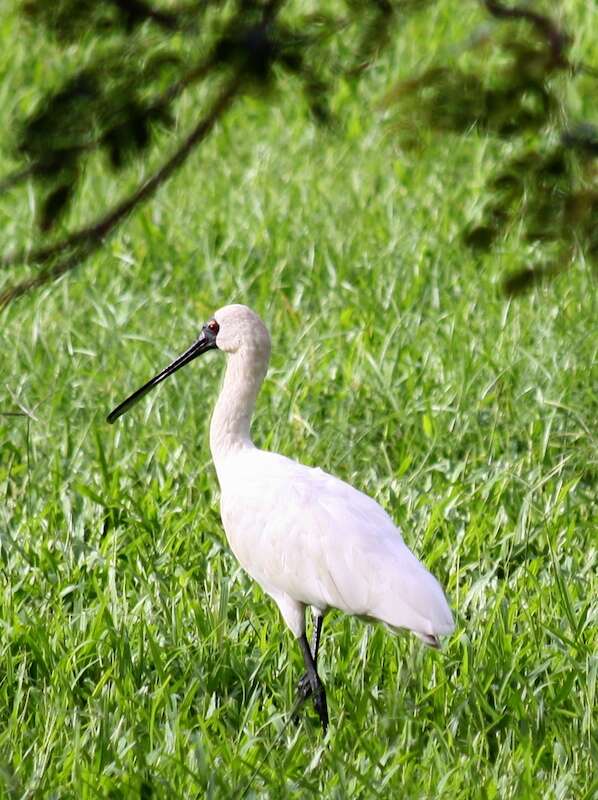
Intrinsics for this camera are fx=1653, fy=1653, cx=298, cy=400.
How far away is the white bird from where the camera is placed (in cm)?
413

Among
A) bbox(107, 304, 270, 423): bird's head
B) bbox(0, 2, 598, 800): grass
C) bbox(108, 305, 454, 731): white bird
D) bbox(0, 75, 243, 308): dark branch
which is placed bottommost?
bbox(0, 2, 598, 800): grass

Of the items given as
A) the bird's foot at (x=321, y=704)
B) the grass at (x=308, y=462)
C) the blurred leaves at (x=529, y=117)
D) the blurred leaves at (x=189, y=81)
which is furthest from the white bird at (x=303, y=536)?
A: the blurred leaves at (x=189, y=81)

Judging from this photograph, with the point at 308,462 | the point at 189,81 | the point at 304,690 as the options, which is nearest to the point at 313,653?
the point at 304,690

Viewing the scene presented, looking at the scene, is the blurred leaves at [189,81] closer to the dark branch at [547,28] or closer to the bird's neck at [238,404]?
the dark branch at [547,28]

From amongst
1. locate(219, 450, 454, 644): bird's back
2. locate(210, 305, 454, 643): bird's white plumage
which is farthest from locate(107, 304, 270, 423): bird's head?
locate(219, 450, 454, 644): bird's back

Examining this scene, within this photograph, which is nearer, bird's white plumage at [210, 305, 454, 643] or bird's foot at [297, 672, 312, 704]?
bird's white plumage at [210, 305, 454, 643]

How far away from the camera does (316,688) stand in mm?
4324

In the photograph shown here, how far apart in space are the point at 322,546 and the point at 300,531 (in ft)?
0.35

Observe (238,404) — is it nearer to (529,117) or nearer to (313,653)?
(313,653)

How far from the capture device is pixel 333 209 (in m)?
8.59

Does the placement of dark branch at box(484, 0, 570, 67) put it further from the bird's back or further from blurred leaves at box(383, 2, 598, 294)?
the bird's back

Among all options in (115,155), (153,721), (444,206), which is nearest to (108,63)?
(115,155)

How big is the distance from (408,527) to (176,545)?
75 centimetres

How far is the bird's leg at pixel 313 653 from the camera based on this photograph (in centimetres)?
434
